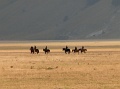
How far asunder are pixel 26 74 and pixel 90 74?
4.34m

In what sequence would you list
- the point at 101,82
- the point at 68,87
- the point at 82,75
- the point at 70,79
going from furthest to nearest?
1. the point at 82,75
2. the point at 70,79
3. the point at 101,82
4. the point at 68,87

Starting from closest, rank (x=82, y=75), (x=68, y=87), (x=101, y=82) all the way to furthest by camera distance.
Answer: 1. (x=68, y=87)
2. (x=101, y=82)
3. (x=82, y=75)

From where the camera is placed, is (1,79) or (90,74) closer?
(1,79)

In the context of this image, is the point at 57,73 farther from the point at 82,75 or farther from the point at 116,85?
the point at 116,85

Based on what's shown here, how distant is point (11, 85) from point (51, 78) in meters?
4.24

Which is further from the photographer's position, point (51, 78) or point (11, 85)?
point (51, 78)

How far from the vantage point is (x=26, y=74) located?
113 ft

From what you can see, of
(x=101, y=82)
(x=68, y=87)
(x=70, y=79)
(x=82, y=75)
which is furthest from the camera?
(x=82, y=75)

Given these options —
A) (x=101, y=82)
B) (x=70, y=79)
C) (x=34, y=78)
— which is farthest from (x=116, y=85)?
(x=34, y=78)

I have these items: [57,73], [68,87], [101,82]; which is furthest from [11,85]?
[57,73]

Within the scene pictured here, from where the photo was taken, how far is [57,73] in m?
35.0

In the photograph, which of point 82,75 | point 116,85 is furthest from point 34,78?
point 116,85

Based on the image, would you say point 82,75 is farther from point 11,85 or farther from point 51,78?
point 11,85

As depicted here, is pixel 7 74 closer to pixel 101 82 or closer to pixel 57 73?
pixel 57 73
